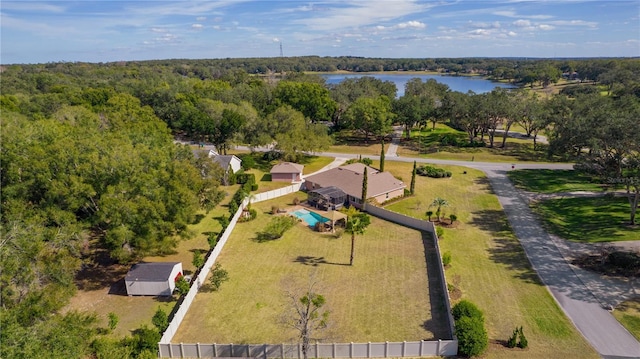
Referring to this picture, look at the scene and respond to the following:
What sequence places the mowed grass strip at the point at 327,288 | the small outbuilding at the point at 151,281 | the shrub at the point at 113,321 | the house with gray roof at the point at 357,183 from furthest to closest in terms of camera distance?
the house with gray roof at the point at 357,183, the small outbuilding at the point at 151,281, the mowed grass strip at the point at 327,288, the shrub at the point at 113,321

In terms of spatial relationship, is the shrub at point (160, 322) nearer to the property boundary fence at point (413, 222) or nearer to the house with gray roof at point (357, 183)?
the property boundary fence at point (413, 222)

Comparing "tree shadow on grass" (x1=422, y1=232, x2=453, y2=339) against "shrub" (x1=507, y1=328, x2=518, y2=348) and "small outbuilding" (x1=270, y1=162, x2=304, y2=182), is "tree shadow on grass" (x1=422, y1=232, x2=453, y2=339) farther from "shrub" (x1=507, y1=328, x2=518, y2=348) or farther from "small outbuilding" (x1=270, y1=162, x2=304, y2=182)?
"small outbuilding" (x1=270, y1=162, x2=304, y2=182)

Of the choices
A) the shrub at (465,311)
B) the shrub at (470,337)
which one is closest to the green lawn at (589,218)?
the shrub at (465,311)

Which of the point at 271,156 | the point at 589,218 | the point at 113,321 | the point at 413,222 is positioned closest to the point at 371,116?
the point at 271,156

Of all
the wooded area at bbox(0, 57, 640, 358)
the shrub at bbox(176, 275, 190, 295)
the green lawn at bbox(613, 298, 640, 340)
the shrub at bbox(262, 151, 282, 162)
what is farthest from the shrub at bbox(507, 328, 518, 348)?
the shrub at bbox(262, 151, 282, 162)

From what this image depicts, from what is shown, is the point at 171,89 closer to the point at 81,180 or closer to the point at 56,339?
the point at 81,180

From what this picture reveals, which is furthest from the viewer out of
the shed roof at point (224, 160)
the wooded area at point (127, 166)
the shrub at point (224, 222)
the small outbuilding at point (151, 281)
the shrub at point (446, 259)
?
the shed roof at point (224, 160)

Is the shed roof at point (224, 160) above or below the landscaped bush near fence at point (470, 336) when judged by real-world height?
above

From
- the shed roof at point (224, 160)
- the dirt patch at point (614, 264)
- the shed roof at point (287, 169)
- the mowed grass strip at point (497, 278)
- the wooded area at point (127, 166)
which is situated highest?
the wooded area at point (127, 166)
